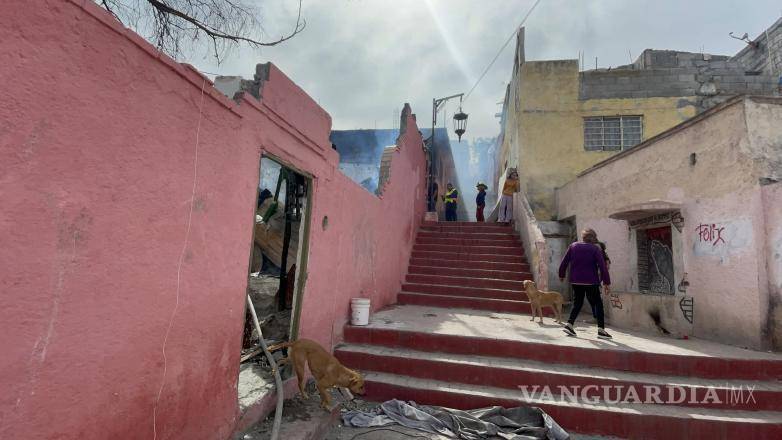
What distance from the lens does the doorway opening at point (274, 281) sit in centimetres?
404

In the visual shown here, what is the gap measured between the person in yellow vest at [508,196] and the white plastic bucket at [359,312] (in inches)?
318

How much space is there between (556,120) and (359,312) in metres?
10.00

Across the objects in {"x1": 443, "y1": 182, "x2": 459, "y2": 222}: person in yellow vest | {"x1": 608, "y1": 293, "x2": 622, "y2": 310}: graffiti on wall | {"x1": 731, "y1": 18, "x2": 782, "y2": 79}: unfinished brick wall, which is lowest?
{"x1": 608, "y1": 293, "x2": 622, "y2": 310}: graffiti on wall

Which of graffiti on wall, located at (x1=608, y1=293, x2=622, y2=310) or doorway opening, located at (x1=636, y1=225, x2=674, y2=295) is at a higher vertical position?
doorway opening, located at (x1=636, y1=225, x2=674, y2=295)

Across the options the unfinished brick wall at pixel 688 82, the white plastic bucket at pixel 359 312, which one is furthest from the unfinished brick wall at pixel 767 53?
the white plastic bucket at pixel 359 312

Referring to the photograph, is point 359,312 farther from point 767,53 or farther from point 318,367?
point 767,53

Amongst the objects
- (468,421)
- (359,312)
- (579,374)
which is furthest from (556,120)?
(468,421)

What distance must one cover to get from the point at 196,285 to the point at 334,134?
1946 centimetres

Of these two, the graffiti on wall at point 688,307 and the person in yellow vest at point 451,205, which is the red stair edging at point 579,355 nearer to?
the graffiti on wall at point 688,307

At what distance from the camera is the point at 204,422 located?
9.23 ft

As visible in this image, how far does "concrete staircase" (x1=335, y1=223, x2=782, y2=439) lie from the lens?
4.00 m

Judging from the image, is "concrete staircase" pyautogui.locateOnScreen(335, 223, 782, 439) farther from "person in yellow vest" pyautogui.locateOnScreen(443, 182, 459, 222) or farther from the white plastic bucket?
"person in yellow vest" pyautogui.locateOnScreen(443, 182, 459, 222)

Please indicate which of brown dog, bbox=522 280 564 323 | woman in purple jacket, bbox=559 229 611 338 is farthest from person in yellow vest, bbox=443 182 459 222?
woman in purple jacket, bbox=559 229 611 338

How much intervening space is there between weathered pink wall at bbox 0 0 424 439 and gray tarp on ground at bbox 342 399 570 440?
1.60 m
